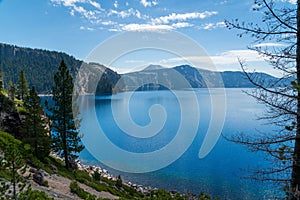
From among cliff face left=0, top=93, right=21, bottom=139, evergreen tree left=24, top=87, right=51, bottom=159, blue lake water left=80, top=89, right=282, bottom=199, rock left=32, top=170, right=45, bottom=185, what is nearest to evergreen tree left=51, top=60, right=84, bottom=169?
evergreen tree left=24, top=87, right=51, bottom=159

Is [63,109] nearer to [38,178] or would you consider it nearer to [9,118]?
[9,118]

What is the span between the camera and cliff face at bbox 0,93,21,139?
2322 centimetres

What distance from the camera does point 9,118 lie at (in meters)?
23.7

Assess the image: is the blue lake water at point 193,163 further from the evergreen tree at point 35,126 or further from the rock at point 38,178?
the evergreen tree at point 35,126

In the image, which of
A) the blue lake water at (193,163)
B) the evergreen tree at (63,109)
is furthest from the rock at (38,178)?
the blue lake water at (193,163)

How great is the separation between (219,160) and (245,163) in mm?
3867

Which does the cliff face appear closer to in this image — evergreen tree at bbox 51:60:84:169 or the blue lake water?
evergreen tree at bbox 51:60:84:169

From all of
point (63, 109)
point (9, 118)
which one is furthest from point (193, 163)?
point (9, 118)

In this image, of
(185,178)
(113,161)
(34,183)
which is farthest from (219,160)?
(34,183)

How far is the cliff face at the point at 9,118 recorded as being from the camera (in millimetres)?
23219

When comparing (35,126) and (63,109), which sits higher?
(63,109)

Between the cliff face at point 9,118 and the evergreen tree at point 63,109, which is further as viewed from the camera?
the evergreen tree at point 63,109

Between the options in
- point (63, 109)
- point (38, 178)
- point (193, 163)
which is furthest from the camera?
point (193, 163)

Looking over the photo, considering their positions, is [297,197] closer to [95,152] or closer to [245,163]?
[245,163]
